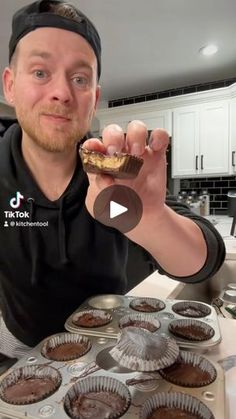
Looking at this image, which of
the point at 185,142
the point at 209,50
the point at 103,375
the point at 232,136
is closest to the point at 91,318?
the point at 103,375

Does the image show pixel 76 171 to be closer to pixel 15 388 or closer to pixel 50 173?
pixel 50 173

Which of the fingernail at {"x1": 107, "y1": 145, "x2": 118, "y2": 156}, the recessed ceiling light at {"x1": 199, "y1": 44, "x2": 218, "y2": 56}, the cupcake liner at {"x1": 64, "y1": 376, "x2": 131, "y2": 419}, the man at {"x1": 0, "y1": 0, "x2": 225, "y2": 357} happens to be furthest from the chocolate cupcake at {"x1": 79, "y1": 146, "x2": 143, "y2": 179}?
the recessed ceiling light at {"x1": 199, "y1": 44, "x2": 218, "y2": 56}

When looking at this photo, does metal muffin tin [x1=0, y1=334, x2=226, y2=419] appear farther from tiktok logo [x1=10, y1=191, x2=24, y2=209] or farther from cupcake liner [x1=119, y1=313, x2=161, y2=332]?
tiktok logo [x1=10, y1=191, x2=24, y2=209]

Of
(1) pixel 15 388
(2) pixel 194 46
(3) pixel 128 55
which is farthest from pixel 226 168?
(1) pixel 15 388

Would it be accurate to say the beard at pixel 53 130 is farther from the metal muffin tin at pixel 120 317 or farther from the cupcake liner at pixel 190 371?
the cupcake liner at pixel 190 371

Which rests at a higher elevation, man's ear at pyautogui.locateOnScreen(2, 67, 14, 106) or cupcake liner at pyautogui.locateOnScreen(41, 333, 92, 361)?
man's ear at pyautogui.locateOnScreen(2, 67, 14, 106)

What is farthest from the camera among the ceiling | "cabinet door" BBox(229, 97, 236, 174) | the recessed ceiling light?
"cabinet door" BBox(229, 97, 236, 174)
